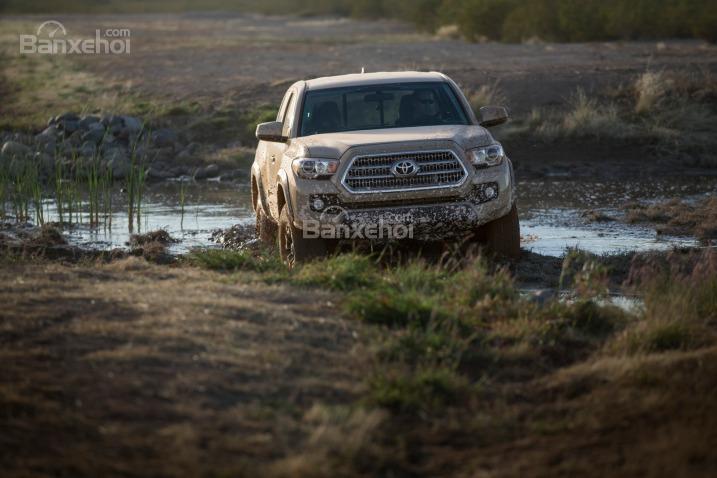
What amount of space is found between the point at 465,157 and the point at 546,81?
15.5 m

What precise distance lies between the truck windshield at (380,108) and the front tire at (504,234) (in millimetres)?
1075

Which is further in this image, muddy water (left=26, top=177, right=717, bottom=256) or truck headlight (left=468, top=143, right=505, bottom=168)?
muddy water (left=26, top=177, right=717, bottom=256)

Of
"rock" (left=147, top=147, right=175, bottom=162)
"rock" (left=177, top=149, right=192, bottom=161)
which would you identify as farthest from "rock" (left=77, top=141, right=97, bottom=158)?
"rock" (left=177, top=149, right=192, bottom=161)

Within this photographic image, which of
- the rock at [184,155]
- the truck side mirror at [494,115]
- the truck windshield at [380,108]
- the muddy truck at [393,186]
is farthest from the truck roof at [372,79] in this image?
the rock at [184,155]

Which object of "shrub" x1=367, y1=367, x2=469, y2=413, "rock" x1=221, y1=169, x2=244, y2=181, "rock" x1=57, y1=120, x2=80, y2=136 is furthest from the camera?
"rock" x1=57, y1=120, x2=80, y2=136

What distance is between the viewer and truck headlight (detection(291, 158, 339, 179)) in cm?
1039

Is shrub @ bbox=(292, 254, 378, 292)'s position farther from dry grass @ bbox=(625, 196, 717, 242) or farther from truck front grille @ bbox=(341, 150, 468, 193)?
dry grass @ bbox=(625, 196, 717, 242)

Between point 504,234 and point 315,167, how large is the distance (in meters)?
1.87

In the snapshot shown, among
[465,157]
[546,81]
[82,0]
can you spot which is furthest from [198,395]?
[82,0]

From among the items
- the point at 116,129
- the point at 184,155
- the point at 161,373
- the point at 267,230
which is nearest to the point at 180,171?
the point at 184,155

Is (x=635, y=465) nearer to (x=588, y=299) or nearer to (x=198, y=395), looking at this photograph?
(x=198, y=395)

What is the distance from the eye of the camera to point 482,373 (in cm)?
727

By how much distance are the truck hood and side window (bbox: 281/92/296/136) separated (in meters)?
0.62

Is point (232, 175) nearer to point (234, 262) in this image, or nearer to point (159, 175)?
point (159, 175)
